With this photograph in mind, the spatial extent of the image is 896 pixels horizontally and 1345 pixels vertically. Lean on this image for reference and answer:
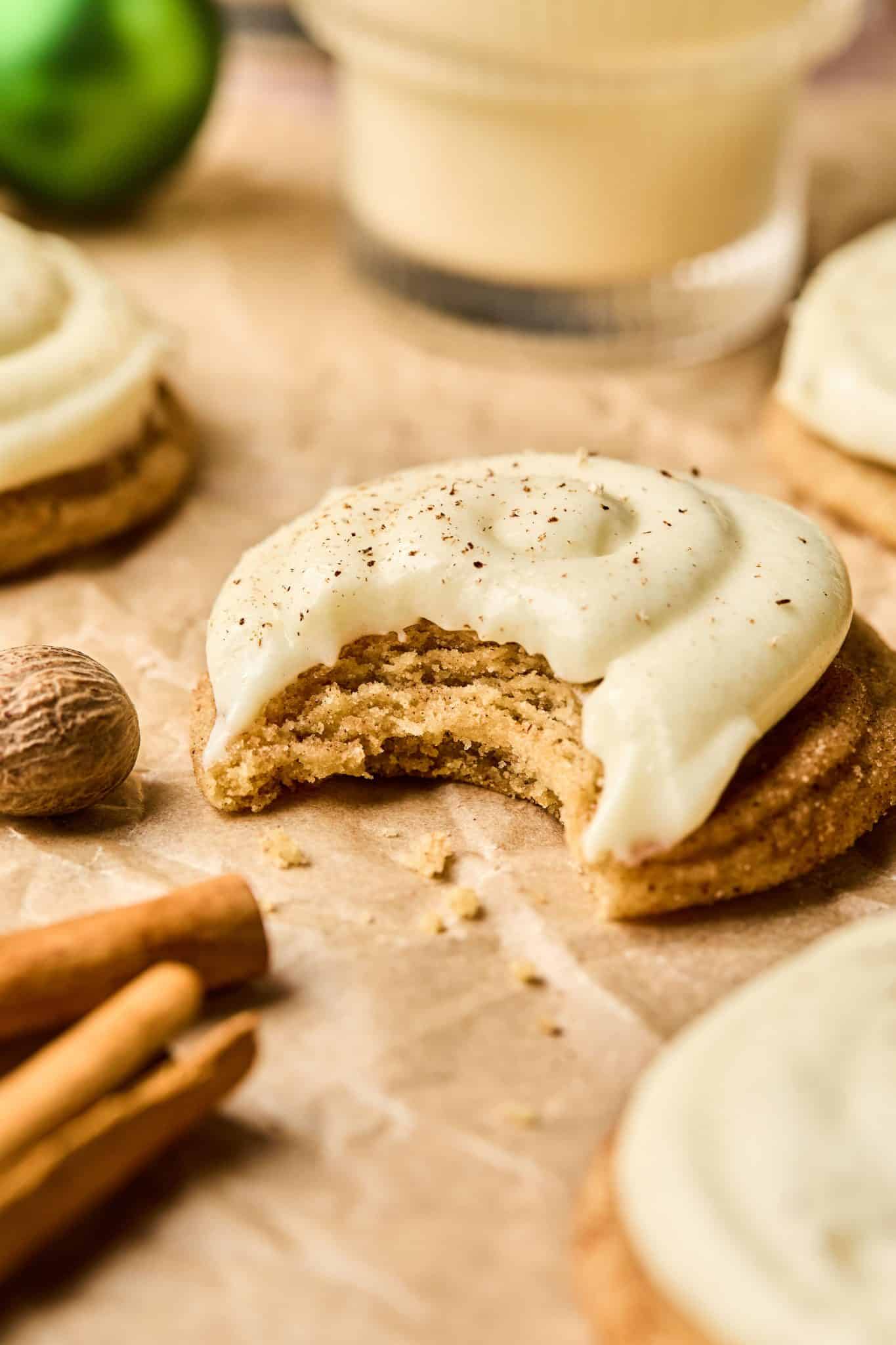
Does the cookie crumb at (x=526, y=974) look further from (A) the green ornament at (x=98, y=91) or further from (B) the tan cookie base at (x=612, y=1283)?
(A) the green ornament at (x=98, y=91)

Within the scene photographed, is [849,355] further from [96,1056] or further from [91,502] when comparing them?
[96,1056]

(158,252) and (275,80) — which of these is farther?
(275,80)

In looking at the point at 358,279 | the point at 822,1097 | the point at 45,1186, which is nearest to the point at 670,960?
the point at 822,1097

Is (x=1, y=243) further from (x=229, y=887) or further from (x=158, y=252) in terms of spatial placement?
(x=229, y=887)

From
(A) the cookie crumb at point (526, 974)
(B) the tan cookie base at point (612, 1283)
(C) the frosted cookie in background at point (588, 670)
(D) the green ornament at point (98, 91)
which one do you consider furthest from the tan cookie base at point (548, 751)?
(D) the green ornament at point (98, 91)

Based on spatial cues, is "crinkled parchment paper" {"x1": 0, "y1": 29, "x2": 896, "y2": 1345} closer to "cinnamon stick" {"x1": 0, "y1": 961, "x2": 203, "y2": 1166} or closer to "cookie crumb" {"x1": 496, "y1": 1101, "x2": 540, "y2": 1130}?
"cookie crumb" {"x1": 496, "y1": 1101, "x2": 540, "y2": 1130}

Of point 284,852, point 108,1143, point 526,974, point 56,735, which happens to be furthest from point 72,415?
point 108,1143
